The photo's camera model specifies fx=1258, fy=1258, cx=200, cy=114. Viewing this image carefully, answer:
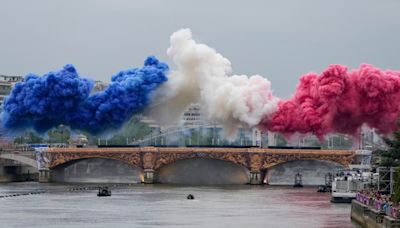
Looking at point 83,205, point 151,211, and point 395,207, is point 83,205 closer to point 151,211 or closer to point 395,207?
point 151,211

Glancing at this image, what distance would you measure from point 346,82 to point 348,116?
13.5 ft

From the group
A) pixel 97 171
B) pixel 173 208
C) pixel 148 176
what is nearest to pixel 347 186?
pixel 173 208

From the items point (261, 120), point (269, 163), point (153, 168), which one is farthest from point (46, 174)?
point (261, 120)

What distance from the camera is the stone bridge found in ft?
570

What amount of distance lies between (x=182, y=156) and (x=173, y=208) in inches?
2069

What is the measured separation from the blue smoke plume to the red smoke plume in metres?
21.8

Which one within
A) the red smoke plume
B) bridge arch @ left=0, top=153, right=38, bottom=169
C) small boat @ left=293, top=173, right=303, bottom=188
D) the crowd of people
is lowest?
the crowd of people

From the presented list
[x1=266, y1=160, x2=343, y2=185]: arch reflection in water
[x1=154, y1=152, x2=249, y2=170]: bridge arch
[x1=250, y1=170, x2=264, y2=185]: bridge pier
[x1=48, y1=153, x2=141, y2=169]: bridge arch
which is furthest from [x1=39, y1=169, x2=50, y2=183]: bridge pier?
[x1=266, y1=160, x2=343, y2=185]: arch reflection in water

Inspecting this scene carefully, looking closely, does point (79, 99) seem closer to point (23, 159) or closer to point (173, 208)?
point (23, 159)

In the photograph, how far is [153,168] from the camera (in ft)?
598

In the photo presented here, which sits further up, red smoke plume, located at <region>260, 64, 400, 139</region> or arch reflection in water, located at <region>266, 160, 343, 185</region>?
red smoke plume, located at <region>260, 64, 400, 139</region>

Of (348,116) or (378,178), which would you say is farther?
(348,116)

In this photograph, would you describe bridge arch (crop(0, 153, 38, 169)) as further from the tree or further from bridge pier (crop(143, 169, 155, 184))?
the tree

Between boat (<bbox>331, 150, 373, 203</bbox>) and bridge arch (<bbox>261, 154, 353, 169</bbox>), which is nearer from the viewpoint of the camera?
boat (<bbox>331, 150, 373, 203</bbox>)
